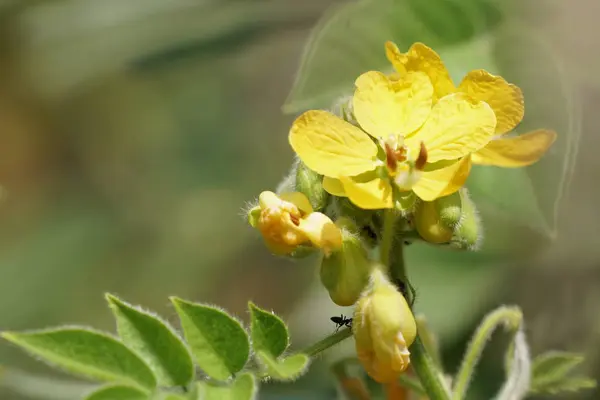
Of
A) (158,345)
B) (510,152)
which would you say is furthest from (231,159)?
(158,345)

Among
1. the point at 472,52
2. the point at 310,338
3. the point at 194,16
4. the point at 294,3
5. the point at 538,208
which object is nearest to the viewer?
the point at 538,208

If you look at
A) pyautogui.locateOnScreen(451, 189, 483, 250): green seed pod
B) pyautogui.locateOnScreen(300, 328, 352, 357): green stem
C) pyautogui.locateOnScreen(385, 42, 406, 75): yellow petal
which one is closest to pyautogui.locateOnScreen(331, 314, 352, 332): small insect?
pyautogui.locateOnScreen(300, 328, 352, 357): green stem

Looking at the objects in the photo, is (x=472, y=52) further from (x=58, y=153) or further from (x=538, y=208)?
(x=58, y=153)

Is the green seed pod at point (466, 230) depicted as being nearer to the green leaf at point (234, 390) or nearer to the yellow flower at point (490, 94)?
the yellow flower at point (490, 94)

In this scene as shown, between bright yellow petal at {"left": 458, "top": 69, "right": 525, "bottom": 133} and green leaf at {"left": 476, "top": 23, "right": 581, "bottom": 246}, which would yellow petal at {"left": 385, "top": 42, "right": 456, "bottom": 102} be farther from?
green leaf at {"left": 476, "top": 23, "right": 581, "bottom": 246}

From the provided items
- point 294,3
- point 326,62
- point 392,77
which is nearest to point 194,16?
point 294,3

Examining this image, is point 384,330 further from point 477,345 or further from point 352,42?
point 352,42
